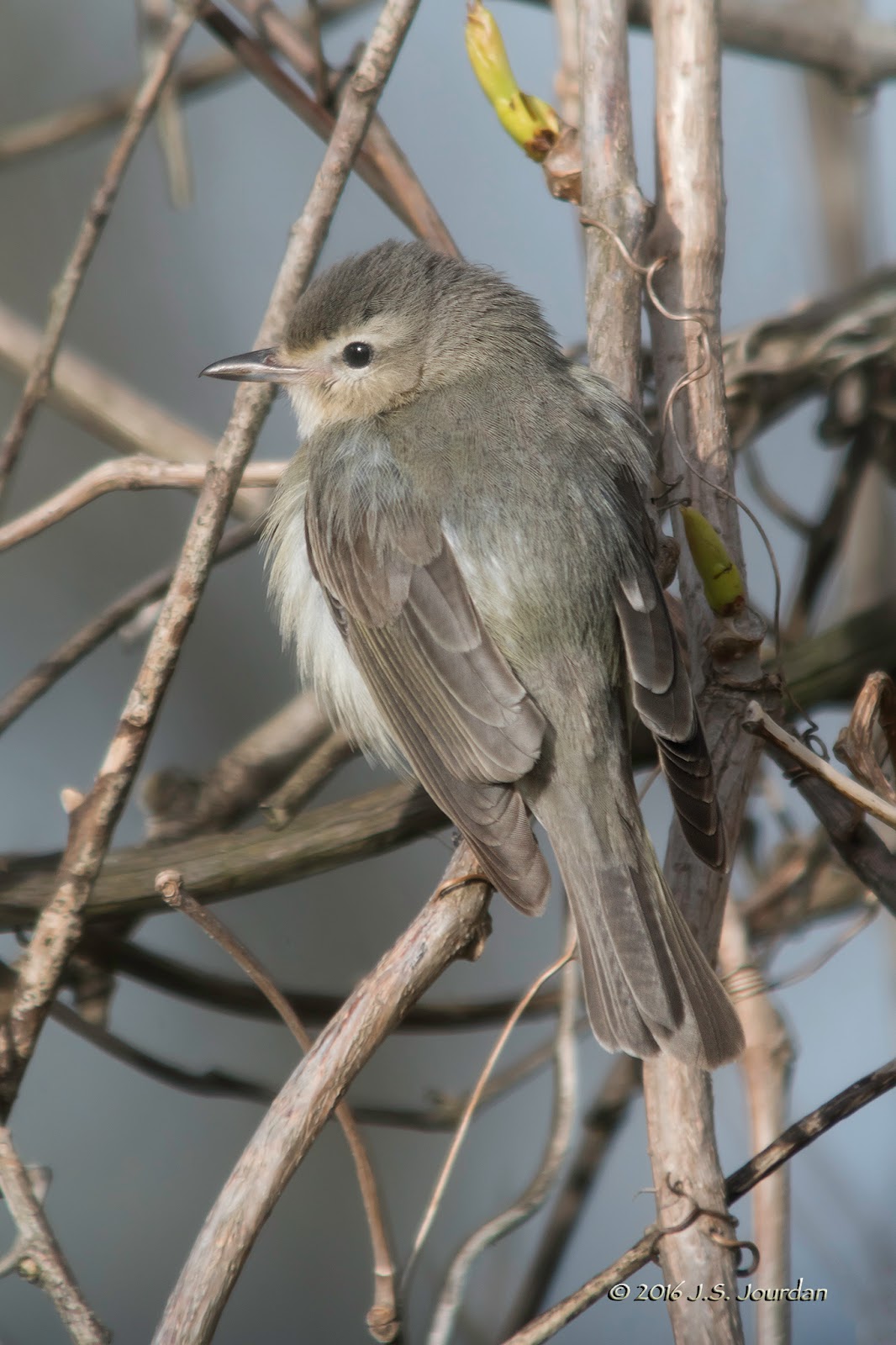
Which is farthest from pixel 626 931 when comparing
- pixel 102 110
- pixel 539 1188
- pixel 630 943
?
pixel 102 110

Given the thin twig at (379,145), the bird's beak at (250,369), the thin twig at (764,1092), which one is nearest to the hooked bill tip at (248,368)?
the bird's beak at (250,369)

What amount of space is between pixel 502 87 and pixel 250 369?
824 mm

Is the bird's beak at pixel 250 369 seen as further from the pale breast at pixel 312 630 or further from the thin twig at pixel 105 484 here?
the thin twig at pixel 105 484

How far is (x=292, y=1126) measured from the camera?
1.79 metres

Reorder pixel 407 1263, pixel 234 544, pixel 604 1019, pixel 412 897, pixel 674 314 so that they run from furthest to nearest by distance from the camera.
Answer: pixel 412 897, pixel 234 544, pixel 674 314, pixel 604 1019, pixel 407 1263

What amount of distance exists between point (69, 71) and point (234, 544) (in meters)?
2.99

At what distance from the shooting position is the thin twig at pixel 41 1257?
169 centimetres

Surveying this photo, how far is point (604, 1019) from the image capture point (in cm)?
224

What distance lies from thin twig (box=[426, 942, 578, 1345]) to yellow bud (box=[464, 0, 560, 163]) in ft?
5.74

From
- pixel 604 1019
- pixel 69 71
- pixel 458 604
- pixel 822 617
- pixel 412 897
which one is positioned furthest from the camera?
pixel 69 71

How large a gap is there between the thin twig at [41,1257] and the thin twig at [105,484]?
1.16 meters

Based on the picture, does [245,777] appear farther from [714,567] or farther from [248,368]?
[714,567]

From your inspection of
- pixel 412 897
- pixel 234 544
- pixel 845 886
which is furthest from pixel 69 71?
pixel 845 886

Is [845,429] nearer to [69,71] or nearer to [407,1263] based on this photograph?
[407,1263]
